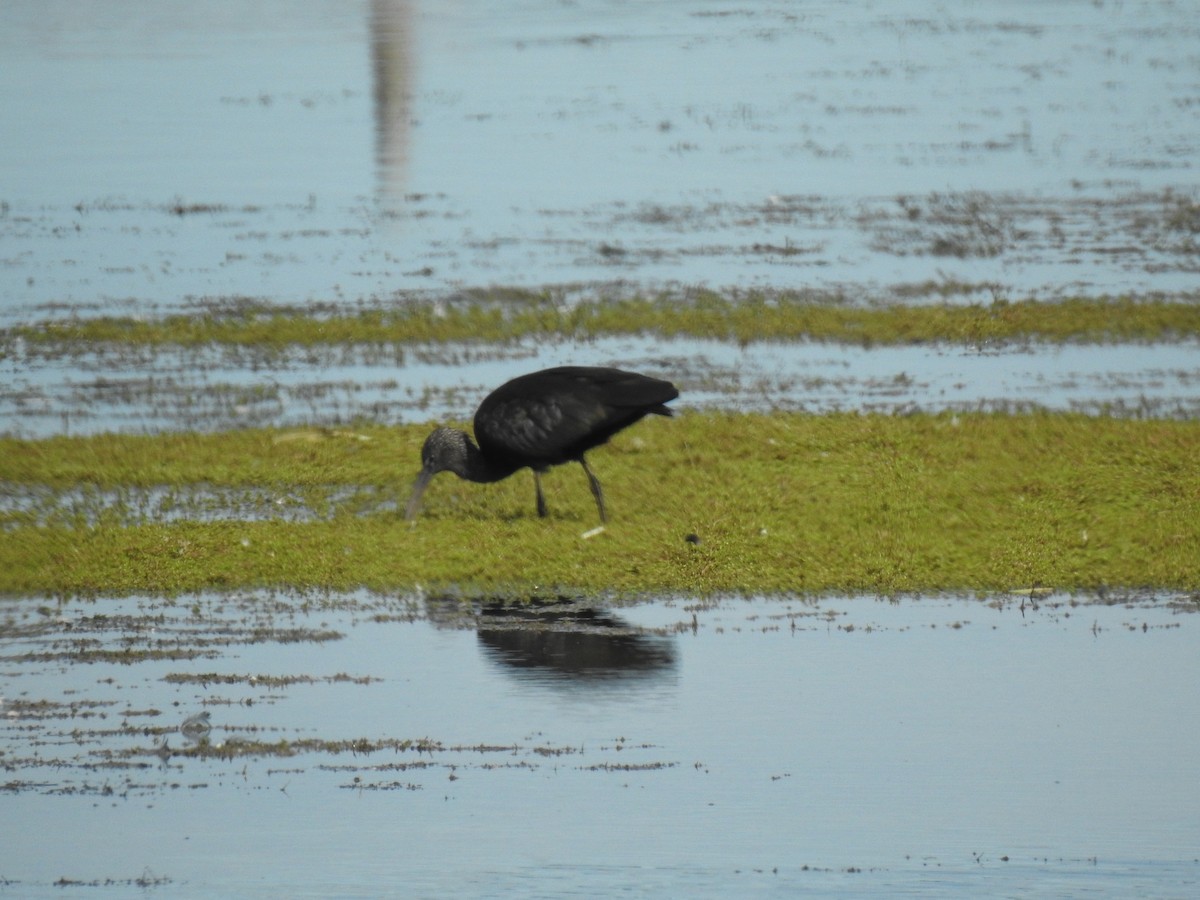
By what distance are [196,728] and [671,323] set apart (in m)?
10.3

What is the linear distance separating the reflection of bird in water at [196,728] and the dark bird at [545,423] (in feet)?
13.0

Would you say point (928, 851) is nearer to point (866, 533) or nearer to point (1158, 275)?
point (866, 533)

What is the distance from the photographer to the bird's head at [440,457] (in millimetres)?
13219

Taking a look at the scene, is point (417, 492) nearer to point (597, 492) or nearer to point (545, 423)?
point (545, 423)

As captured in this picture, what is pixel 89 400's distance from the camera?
55.1ft

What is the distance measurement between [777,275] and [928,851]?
13.4 m

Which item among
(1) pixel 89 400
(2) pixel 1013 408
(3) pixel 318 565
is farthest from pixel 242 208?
(3) pixel 318 565

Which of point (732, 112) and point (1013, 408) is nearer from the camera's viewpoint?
point (1013, 408)

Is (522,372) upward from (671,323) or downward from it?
downward

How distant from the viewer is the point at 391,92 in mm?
36906

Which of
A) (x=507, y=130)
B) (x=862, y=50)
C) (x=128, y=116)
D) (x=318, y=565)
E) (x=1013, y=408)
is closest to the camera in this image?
(x=318, y=565)

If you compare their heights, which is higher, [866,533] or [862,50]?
[862,50]

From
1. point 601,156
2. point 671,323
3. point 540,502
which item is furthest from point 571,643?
point 601,156

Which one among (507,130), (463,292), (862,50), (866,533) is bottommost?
(866,533)
